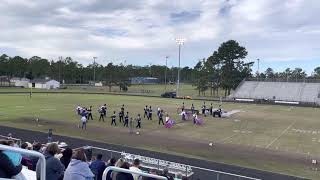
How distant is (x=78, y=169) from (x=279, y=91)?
3616 inches

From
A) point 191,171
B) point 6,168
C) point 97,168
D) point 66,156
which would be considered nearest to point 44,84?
point 191,171

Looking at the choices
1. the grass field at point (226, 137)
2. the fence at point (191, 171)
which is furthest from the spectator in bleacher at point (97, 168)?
the grass field at point (226, 137)

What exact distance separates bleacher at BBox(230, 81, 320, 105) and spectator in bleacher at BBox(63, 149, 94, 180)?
8451cm

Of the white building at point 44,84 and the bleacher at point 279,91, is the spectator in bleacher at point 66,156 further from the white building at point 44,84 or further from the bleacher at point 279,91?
the white building at point 44,84

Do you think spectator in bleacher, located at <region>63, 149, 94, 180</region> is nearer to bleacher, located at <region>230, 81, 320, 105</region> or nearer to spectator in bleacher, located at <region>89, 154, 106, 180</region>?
spectator in bleacher, located at <region>89, 154, 106, 180</region>

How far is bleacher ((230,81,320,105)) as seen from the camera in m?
89.5

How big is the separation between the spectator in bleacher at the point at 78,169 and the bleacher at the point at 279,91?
84515mm

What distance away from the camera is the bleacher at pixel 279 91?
89.5 meters

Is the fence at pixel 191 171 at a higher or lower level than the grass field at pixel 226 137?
higher

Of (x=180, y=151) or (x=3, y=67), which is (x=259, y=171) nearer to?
(x=180, y=151)

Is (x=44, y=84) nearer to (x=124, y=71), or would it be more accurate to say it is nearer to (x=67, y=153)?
(x=124, y=71)

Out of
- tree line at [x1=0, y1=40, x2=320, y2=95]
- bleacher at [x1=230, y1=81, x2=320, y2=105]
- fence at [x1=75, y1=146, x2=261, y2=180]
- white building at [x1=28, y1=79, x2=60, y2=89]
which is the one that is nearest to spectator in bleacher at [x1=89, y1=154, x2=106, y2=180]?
fence at [x1=75, y1=146, x2=261, y2=180]

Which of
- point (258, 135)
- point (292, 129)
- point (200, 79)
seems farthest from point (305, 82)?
point (258, 135)

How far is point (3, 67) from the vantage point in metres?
143
